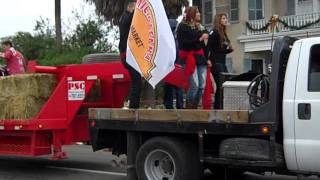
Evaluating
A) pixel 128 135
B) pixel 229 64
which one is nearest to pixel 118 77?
pixel 128 135

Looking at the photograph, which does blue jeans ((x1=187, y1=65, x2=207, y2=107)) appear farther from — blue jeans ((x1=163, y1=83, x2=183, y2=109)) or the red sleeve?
the red sleeve

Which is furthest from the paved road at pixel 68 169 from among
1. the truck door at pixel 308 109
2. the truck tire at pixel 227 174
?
the truck door at pixel 308 109

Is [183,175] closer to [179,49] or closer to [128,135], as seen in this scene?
[128,135]

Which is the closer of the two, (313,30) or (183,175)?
(183,175)

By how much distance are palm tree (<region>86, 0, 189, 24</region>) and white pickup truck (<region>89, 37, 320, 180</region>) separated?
671 inches

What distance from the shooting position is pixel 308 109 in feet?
22.4

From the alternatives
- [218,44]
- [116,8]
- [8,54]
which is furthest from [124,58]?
[116,8]

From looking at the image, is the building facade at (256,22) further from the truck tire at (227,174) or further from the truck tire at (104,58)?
the truck tire at (227,174)

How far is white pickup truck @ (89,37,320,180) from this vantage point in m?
6.92

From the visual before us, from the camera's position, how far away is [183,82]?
957cm

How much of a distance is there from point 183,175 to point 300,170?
1.51 meters

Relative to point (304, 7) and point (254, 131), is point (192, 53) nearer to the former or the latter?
point (254, 131)

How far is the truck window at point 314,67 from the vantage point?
6.88 m

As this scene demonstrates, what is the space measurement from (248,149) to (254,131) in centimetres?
25
